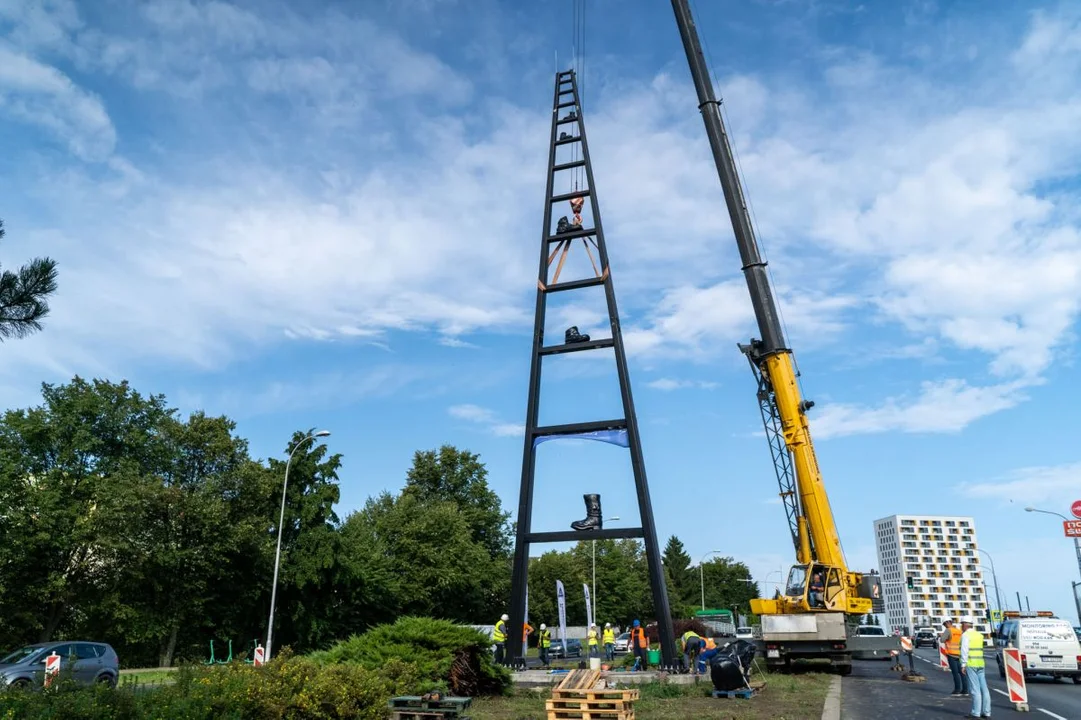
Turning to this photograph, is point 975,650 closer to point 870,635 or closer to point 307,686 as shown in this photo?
point 307,686

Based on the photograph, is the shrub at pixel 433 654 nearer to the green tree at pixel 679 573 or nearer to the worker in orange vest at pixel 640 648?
the worker in orange vest at pixel 640 648

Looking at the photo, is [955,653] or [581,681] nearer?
[581,681]

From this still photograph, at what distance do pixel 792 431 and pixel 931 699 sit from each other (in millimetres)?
7964

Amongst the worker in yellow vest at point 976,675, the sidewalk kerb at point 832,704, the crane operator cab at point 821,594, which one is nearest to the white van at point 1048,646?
the crane operator cab at point 821,594

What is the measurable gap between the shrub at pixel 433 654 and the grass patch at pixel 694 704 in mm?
426

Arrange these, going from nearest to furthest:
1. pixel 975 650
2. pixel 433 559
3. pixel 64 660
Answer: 1. pixel 975 650
2. pixel 64 660
3. pixel 433 559

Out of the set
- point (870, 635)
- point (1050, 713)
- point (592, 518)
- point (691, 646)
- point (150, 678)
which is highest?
point (592, 518)

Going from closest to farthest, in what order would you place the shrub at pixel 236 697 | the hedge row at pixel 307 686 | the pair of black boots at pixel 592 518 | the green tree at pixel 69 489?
the shrub at pixel 236 697, the hedge row at pixel 307 686, the pair of black boots at pixel 592 518, the green tree at pixel 69 489

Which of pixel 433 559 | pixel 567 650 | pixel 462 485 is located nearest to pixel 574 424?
pixel 567 650

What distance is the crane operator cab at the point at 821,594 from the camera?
20.5 meters

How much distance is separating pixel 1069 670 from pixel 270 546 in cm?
3176

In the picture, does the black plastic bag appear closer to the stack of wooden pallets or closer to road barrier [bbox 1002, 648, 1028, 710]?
road barrier [bbox 1002, 648, 1028, 710]

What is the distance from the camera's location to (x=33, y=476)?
111 feet

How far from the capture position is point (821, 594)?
810 inches
